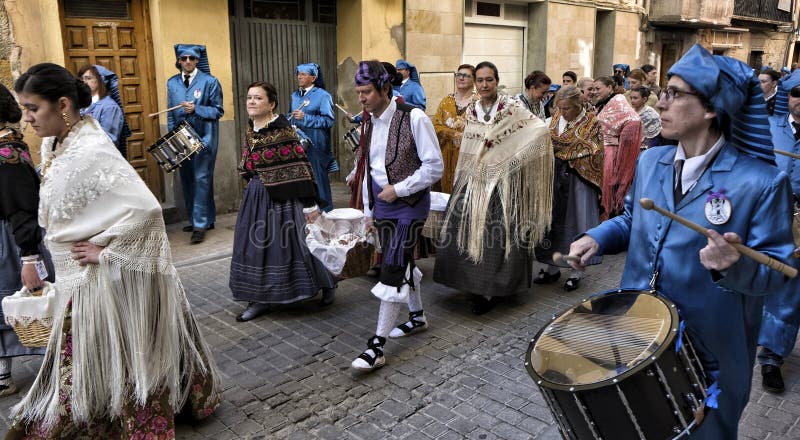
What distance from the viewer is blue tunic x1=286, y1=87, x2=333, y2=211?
7.80 meters

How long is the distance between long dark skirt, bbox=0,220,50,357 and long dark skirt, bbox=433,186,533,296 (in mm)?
2993

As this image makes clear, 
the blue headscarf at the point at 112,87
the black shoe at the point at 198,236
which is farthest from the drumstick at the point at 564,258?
the black shoe at the point at 198,236

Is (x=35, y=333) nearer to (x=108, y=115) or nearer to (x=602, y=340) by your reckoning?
(x=602, y=340)

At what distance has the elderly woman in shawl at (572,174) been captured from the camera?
588cm

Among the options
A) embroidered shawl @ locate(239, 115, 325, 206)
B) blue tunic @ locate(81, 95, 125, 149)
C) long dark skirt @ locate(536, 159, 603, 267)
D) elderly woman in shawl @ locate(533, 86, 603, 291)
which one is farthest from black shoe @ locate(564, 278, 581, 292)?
blue tunic @ locate(81, 95, 125, 149)

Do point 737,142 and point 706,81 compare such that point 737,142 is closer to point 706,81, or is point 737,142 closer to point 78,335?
point 706,81

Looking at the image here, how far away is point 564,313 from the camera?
2.49m

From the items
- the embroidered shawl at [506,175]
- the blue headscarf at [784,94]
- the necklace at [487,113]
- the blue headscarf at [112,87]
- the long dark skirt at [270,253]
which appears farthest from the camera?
the blue headscarf at [112,87]

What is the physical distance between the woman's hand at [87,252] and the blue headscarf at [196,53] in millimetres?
5242

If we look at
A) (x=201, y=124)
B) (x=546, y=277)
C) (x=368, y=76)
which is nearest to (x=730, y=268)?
(x=368, y=76)

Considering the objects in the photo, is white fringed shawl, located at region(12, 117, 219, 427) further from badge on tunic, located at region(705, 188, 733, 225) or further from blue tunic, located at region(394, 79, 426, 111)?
blue tunic, located at region(394, 79, 426, 111)

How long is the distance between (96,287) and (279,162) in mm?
2222

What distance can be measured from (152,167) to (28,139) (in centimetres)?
170

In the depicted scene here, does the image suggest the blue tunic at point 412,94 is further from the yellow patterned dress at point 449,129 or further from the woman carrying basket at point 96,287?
the woman carrying basket at point 96,287
